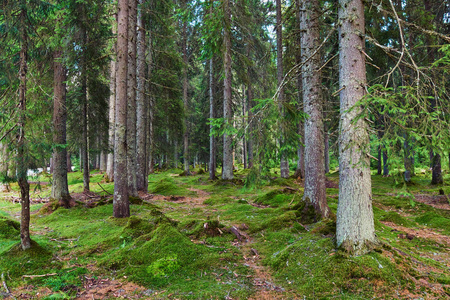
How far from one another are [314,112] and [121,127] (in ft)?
17.5

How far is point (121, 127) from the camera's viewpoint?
7.50 metres

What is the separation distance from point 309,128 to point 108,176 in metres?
14.6

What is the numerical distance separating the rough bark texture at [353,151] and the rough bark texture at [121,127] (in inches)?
227

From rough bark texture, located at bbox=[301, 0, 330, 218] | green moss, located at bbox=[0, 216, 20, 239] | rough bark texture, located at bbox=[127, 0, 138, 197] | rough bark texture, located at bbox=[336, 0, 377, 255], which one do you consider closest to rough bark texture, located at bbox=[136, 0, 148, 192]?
rough bark texture, located at bbox=[127, 0, 138, 197]

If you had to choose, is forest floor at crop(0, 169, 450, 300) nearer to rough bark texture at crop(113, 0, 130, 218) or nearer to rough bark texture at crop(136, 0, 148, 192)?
Answer: rough bark texture at crop(113, 0, 130, 218)

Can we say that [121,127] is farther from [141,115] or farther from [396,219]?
[396,219]

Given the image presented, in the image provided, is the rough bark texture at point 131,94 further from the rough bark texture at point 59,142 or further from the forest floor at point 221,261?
the forest floor at point 221,261

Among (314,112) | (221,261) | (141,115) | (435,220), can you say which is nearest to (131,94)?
(141,115)

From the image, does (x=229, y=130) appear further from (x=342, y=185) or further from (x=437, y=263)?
(x=437, y=263)

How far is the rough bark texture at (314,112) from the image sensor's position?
21.8 feet

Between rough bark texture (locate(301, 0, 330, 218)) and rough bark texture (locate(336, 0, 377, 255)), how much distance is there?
214 centimetres

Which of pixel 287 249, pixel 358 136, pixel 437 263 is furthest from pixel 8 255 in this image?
pixel 437 263

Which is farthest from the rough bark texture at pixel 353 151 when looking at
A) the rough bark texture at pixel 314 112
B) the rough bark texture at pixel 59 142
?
the rough bark texture at pixel 59 142

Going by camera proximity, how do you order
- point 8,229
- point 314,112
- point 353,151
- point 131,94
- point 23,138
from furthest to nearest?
1. point 131,94
2. point 314,112
3. point 8,229
4. point 23,138
5. point 353,151
